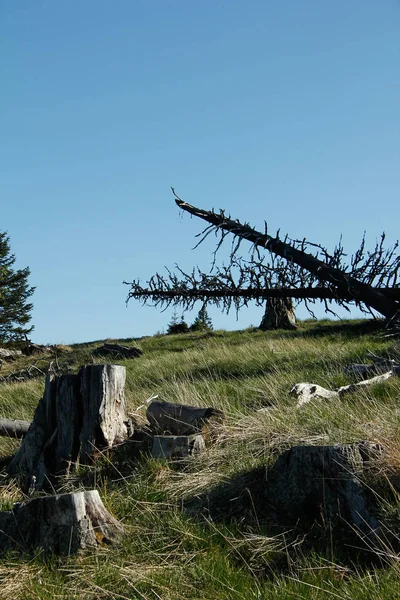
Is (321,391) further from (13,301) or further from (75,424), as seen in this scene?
(13,301)

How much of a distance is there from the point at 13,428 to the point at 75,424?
5.26 ft

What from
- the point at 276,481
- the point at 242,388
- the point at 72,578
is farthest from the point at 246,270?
the point at 242,388

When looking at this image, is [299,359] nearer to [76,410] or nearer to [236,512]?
[76,410]

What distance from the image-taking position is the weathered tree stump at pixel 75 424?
22.6ft

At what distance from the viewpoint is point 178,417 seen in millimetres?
6992

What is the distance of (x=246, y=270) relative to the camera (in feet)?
17.5

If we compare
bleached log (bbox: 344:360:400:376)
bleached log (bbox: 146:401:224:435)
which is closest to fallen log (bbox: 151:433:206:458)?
bleached log (bbox: 146:401:224:435)

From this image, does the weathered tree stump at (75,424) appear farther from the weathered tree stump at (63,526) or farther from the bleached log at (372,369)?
the bleached log at (372,369)

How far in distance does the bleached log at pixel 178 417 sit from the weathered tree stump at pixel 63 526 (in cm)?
184

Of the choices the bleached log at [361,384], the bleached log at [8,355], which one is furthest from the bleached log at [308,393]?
the bleached log at [8,355]

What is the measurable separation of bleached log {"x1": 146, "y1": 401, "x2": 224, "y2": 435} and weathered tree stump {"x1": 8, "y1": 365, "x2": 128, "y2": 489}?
34 centimetres

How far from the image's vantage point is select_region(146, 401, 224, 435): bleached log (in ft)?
22.5

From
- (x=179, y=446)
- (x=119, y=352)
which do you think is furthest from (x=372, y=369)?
(x=119, y=352)

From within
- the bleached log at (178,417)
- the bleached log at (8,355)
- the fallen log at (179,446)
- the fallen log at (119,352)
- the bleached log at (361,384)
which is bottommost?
the fallen log at (179,446)
